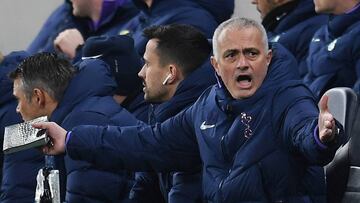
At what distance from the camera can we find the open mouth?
5.22 metres

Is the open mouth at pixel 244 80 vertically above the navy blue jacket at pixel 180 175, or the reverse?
the open mouth at pixel 244 80

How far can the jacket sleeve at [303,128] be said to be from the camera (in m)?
4.76

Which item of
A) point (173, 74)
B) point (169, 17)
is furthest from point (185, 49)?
point (169, 17)

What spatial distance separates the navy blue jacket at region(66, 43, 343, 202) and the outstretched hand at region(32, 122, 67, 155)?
53 centimetres

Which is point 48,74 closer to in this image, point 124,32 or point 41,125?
point 41,125

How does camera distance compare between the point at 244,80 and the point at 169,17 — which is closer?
A: the point at 244,80

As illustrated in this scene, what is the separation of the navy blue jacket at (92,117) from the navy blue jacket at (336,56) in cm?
105

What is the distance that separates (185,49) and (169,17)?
1.65 metres

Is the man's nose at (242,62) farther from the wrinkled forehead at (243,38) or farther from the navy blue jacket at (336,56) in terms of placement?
the navy blue jacket at (336,56)

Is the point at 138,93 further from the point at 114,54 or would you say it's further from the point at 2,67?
the point at 2,67

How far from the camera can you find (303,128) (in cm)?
490

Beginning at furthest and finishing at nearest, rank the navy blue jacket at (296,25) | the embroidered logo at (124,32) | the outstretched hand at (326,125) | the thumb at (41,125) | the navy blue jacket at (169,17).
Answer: the embroidered logo at (124,32) < the navy blue jacket at (169,17) < the navy blue jacket at (296,25) < the thumb at (41,125) < the outstretched hand at (326,125)

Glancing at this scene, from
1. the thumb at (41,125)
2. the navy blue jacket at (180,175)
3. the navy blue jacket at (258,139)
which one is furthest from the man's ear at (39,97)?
the navy blue jacket at (258,139)

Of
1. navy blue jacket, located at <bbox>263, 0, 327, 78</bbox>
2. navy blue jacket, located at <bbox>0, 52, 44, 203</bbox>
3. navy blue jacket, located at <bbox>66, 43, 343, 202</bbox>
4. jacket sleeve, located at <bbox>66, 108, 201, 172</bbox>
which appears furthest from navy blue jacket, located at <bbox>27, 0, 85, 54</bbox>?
navy blue jacket, located at <bbox>66, 43, 343, 202</bbox>
